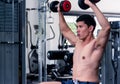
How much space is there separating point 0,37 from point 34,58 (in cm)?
287

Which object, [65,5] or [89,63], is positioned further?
[65,5]

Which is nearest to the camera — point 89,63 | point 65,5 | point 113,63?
point 89,63

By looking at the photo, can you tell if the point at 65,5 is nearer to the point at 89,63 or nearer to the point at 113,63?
the point at 89,63

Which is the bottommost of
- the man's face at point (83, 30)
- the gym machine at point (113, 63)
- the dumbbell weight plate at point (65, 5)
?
the gym machine at point (113, 63)

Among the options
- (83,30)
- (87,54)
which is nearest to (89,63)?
Answer: (87,54)

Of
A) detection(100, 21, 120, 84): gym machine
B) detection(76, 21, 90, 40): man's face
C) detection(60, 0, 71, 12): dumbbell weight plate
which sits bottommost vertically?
detection(100, 21, 120, 84): gym machine

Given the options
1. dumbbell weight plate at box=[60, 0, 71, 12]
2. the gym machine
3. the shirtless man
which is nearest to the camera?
the shirtless man

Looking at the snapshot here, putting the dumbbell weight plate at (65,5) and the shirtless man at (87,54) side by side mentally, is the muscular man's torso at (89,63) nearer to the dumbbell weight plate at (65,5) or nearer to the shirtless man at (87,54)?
the shirtless man at (87,54)

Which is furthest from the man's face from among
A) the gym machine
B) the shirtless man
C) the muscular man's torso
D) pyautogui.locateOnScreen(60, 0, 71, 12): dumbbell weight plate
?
the gym machine

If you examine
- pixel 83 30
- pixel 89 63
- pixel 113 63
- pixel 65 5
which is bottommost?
pixel 113 63

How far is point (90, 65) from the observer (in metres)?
3.05

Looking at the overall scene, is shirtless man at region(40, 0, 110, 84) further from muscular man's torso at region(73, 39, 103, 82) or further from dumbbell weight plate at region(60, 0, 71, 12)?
dumbbell weight plate at region(60, 0, 71, 12)

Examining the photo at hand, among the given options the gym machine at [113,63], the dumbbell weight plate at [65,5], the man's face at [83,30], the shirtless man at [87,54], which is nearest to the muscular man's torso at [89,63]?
the shirtless man at [87,54]

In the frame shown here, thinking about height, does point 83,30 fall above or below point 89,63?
above
